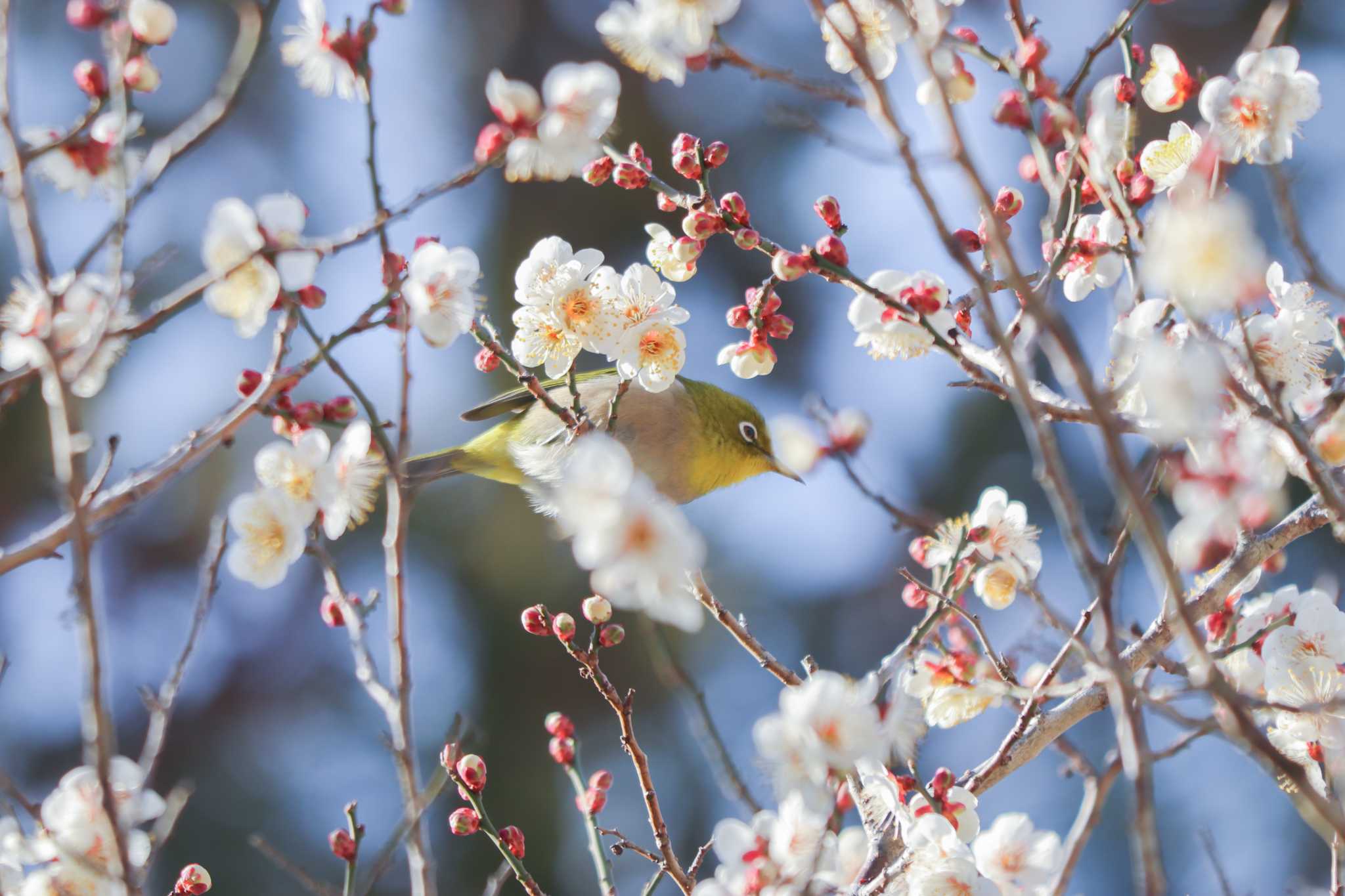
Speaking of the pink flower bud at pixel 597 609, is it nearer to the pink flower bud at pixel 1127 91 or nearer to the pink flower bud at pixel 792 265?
the pink flower bud at pixel 792 265

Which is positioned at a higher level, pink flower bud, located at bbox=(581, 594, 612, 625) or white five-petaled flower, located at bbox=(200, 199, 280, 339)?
Answer: white five-petaled flower, located at bbox=(200, 199, 280, 339)

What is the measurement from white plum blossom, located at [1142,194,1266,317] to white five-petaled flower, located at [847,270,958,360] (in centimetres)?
42

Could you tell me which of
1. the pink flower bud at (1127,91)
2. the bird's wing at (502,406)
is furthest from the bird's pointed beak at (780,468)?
the pink flower bud at (1127,91)

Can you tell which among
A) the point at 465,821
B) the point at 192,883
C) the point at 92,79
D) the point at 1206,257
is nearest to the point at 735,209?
the point at 1206,257

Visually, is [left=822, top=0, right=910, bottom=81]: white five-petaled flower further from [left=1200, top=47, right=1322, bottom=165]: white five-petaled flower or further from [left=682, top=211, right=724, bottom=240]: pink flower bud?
[left=1200, top=47, right=1322, bottom=165]: white five-petaled flower

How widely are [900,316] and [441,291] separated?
67 cm

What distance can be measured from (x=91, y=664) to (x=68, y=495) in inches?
6.6

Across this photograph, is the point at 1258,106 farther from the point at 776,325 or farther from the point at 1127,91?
the point at 776,325

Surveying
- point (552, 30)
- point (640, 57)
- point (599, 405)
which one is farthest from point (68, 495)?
point (552, 30)

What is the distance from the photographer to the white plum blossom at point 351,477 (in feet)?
5.13

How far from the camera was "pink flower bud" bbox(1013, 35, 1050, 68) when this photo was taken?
1626 mm

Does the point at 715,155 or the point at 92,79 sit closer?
the point at 92,79

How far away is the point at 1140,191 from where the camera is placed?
6.13ft

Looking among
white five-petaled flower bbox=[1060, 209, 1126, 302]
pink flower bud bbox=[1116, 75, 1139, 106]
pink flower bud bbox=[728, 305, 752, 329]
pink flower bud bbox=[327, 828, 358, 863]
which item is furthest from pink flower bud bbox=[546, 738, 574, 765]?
pink flower bud bbox=[1116, 75, 1139, 106]
